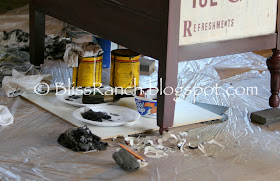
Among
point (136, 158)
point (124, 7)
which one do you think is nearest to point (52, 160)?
point (136, 158)

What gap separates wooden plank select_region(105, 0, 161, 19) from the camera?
1609mm

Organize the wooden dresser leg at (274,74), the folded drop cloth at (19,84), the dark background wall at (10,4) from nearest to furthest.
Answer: the wooden dresser leg at (274,74) < the folded drop cloth at (19,84) < the dark background wall at (10,4)

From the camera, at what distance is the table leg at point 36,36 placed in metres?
2.49

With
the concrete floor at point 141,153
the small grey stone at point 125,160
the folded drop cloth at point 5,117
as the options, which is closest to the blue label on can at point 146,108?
the concrete floor at point 141,153

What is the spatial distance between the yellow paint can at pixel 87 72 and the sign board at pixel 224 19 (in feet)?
2.31

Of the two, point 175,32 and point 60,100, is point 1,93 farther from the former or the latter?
point 175,32

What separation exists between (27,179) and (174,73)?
1.97ft

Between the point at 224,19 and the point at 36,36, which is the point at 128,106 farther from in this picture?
the point at 36,36

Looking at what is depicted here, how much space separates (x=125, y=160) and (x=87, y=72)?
0.85 m

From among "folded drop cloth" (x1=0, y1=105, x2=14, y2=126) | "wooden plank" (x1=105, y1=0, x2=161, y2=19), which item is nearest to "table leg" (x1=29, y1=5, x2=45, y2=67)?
"folded drop cloth" (x1=0, y1=105, x2=14, y2=126)

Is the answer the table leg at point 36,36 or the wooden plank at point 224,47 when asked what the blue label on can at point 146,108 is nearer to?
the wooden plank at point 224,47

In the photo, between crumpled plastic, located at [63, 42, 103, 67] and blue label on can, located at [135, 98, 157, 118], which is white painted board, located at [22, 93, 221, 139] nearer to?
blue label on can, located at [135, 98, 157, 118]

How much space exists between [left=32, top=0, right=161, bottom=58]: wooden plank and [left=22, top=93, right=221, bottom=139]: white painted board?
0.29 meters

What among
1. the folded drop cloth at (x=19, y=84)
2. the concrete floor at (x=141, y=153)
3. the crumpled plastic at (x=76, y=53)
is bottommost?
the concrete floor at (x=141, y=153)
